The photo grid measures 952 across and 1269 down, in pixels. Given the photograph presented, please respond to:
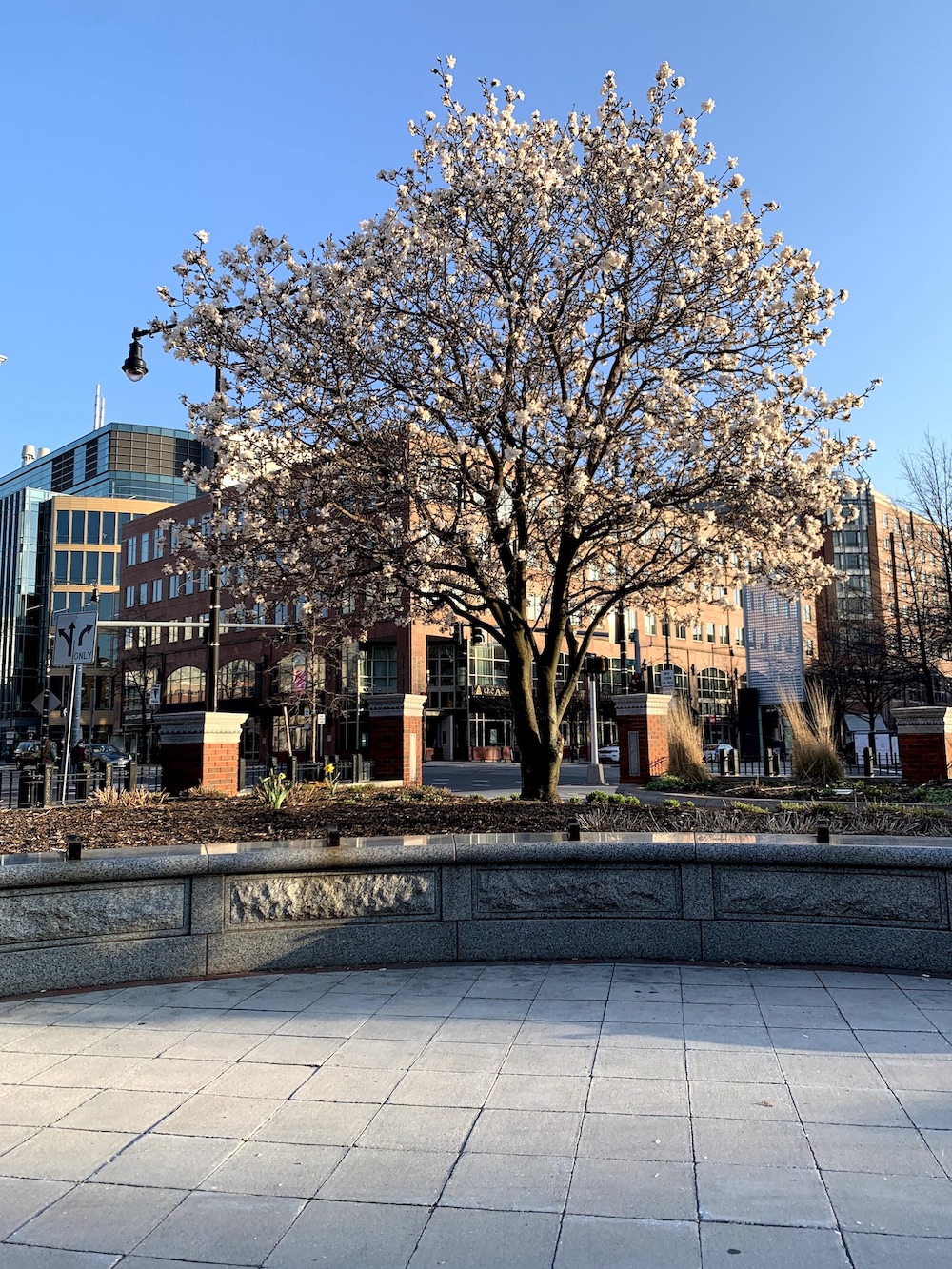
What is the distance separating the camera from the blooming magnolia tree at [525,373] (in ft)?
36.1

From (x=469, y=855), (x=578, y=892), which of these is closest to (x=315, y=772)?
(x=469, y=855)

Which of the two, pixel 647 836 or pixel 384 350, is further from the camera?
pixel 384 350

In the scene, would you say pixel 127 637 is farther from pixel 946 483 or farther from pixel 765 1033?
pixel 765 1033

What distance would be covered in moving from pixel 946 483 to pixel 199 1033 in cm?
2574

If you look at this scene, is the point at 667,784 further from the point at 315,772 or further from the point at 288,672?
the point at 288,672

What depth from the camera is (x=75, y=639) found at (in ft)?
44.0

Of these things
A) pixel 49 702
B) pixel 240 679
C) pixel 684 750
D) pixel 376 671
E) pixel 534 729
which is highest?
pixel 240 679

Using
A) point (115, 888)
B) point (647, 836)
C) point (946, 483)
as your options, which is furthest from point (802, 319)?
point (946, 483)

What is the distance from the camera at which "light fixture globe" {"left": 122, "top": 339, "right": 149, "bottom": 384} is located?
59.6 feet

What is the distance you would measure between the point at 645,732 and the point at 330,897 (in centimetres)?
1597

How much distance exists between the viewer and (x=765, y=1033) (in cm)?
537

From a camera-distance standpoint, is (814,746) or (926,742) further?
Answer: (814,746)

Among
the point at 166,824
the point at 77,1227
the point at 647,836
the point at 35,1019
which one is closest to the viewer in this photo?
the point at 77,1227

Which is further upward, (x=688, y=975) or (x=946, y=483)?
(x=946, y=483)
